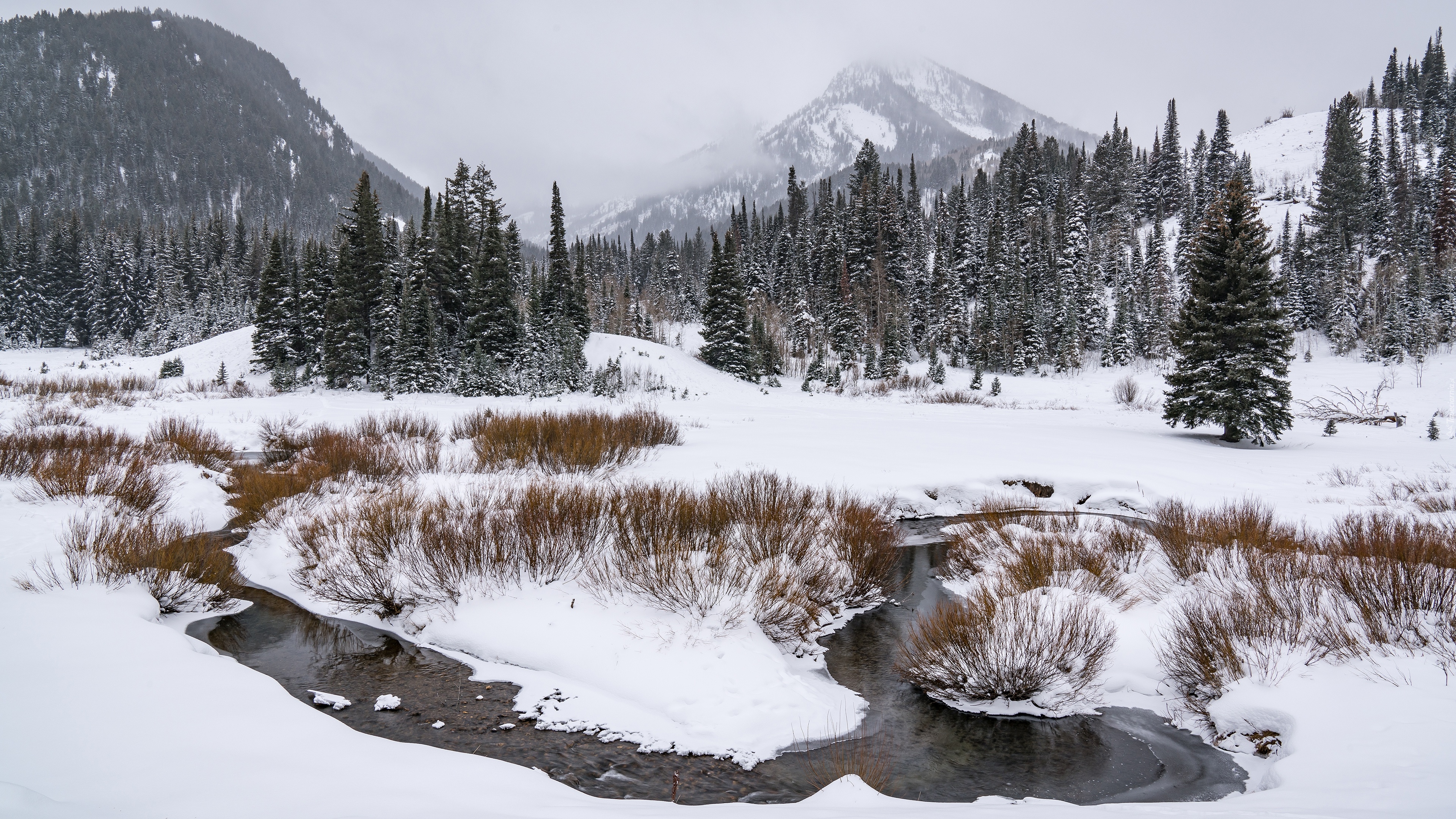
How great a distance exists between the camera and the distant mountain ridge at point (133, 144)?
146m

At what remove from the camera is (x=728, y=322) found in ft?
146

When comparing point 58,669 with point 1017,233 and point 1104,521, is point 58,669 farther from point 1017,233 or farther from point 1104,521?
point 1017,233

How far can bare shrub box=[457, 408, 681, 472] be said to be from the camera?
15180 millimetres

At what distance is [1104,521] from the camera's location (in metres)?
11.9

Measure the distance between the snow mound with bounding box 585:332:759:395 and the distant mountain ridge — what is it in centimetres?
14310

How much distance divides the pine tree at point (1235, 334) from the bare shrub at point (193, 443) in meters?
31.9

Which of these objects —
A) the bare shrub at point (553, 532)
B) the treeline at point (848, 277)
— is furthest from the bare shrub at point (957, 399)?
the bare shrub at point (553, 532)

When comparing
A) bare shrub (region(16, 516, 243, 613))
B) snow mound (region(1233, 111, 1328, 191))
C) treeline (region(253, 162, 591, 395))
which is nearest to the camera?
bare shrub (region(16, 516, 243, 613))

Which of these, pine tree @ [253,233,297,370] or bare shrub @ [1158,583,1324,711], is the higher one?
pine tree @ [253,233,297,370]

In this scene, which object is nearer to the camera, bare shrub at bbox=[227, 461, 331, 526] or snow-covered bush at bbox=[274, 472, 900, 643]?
snow-covered bush at bbox=[274, 472, 900, 643]

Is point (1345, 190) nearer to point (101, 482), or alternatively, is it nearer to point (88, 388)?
point (101, 482)

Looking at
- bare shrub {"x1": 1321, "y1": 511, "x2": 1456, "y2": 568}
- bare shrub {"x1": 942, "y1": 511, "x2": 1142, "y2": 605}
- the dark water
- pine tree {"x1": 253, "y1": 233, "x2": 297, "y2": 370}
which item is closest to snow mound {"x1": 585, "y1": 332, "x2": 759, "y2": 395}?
pine tree {"x1": 253, "y1": 233, "x2": 297, "y2": 370}

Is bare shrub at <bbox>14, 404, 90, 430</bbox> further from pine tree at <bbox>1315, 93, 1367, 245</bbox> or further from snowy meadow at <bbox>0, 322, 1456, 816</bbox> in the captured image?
pine tree at <bbox>1315, 93, 1367, 245</bbox>

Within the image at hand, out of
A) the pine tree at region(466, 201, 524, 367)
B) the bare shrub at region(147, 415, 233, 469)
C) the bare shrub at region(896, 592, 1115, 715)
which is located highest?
the pine tree at region(466, 201, 524, 367)
